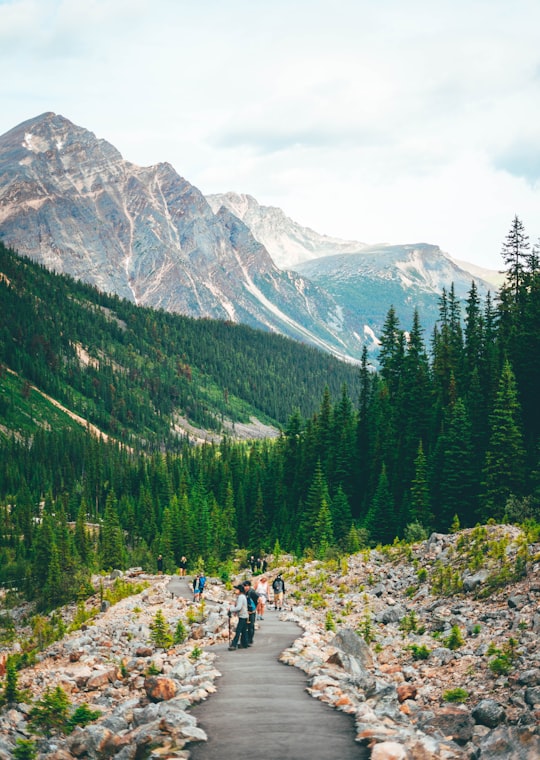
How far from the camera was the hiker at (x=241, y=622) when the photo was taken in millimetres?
25078

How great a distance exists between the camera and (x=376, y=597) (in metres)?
38.6

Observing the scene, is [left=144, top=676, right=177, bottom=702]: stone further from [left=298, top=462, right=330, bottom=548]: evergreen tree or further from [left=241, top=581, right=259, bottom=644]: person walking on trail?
[left=298, top=462, right=330, bottom=548]: evergreen tree

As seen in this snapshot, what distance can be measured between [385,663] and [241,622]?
18.5ft

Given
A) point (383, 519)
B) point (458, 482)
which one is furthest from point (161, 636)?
point (383, 519)

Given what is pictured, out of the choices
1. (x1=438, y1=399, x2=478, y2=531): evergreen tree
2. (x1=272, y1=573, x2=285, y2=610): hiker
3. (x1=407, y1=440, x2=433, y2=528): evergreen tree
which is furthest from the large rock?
(x1=407, y1=440, x2=433, y2=528): evergreen tree

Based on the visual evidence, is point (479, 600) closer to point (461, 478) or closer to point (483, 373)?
point (461, 478)

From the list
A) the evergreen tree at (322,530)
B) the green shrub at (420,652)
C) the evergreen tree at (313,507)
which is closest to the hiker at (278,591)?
the green shrub at (420,652)

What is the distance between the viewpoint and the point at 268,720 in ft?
53.5

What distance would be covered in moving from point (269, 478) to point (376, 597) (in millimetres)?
73446

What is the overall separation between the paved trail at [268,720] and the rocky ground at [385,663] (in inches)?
17.6

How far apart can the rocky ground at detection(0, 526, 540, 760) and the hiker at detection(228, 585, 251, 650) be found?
1229 mm

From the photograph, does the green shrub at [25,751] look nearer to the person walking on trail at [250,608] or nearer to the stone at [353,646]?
the person walking on trail at [250,608]

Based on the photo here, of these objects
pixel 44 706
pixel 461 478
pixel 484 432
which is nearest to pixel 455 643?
pixel 44 706

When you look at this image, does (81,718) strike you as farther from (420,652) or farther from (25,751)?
(420,652)
